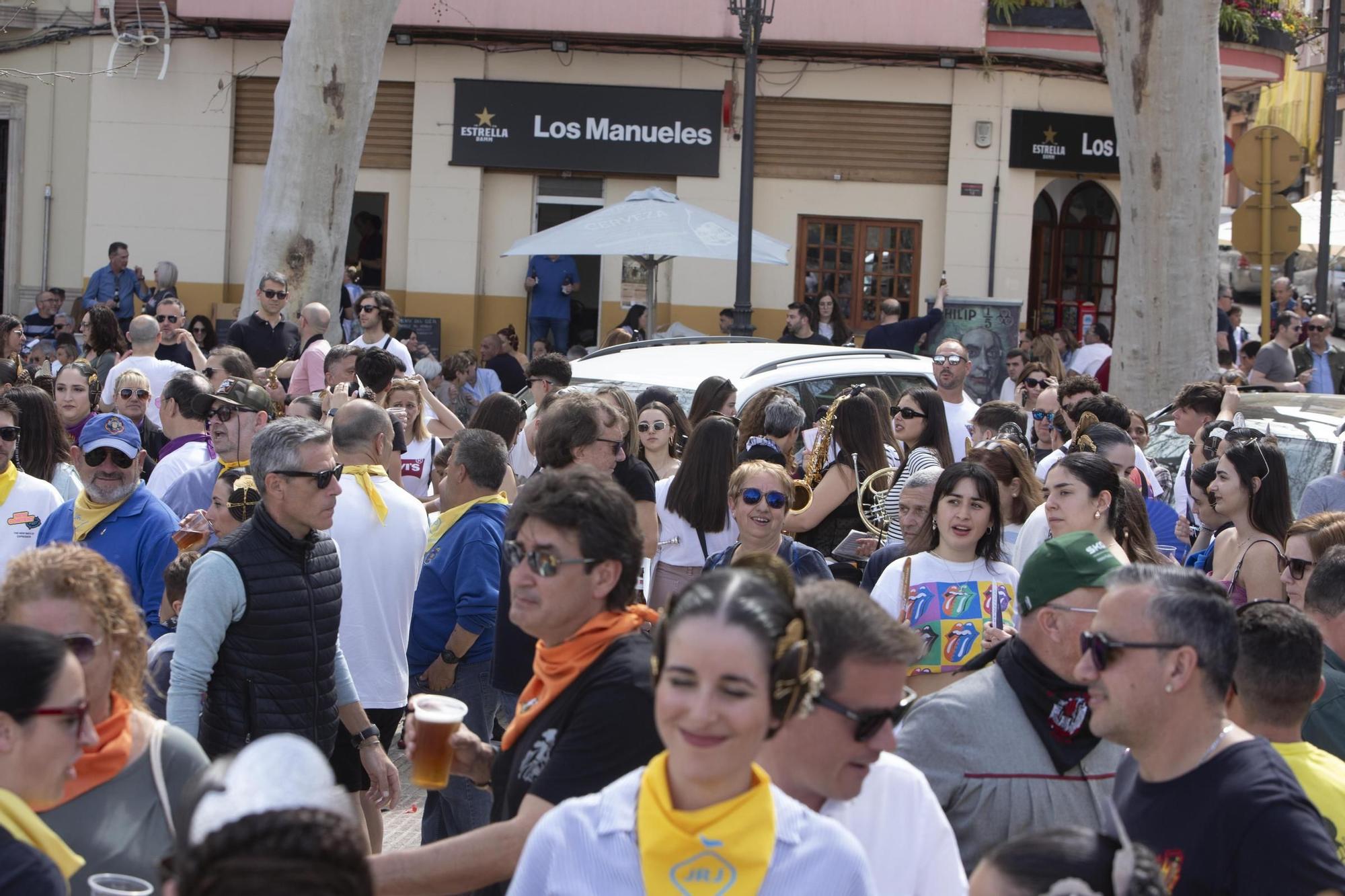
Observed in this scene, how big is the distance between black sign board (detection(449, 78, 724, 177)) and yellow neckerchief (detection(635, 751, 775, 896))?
64.3ft

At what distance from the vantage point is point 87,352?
1313 centimetres

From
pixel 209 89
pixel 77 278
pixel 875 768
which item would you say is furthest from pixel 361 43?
pixel 875 768

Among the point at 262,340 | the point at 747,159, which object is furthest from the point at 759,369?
the point at 747,159

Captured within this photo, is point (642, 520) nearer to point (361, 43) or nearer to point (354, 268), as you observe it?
point (361, 43)

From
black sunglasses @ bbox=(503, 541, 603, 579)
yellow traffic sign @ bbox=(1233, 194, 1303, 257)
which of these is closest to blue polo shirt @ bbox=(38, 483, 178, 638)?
black sunglasses @ bbox=(503, 541, 603, 579)

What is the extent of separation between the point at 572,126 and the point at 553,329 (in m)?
2.82

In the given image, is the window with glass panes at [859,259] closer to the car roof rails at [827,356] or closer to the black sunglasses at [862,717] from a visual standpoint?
the car roof rails at [827,356]

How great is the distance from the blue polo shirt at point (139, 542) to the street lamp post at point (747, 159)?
32.6ft

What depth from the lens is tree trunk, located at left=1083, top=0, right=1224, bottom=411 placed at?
1490 centimetres

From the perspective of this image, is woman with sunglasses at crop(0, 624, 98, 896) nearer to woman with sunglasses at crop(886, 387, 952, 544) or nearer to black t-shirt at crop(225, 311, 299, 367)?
woman with sunglasses at crop(886, 387, 952, 544)

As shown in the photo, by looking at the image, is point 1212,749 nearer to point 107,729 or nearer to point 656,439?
point 107,729

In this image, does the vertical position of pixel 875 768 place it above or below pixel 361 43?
below

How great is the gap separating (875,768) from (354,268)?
17540mm

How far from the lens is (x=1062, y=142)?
21.8 meters
